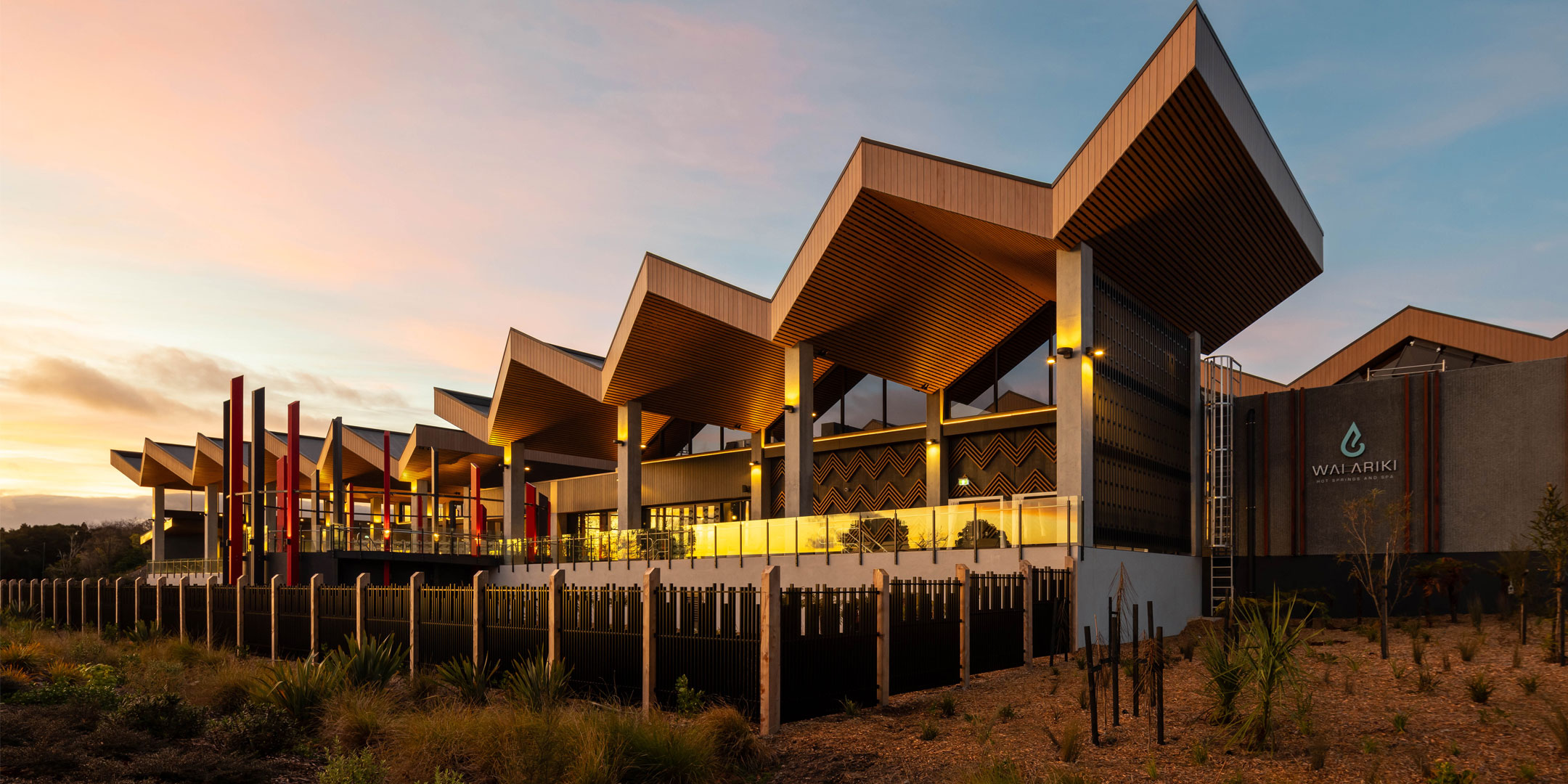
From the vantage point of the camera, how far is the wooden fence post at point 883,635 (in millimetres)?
12961

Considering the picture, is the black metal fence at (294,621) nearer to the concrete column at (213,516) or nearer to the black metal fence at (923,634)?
the black metal fence at (923,634)

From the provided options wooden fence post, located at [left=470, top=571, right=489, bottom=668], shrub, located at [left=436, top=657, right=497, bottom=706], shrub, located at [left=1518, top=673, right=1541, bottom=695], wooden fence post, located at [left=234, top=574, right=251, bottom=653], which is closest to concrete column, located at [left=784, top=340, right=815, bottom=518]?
wooden fence post, located at [left=470, top=571, right=489, bottom=668]

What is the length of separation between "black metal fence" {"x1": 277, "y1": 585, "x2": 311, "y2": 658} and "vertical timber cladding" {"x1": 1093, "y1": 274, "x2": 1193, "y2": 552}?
15.8 metres

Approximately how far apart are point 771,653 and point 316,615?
12099mm

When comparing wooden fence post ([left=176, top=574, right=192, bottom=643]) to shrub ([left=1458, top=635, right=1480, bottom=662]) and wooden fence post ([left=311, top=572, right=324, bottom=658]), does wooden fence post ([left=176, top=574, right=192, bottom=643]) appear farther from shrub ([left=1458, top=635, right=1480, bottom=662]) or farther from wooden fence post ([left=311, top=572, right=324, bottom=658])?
shrub ([left=1458, top=635, right=1480, bottom=662])

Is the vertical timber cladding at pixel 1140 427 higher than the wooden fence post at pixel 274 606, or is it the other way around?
the vertical timber cladding at pixel 1140 427

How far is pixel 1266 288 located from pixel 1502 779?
69.3 feet

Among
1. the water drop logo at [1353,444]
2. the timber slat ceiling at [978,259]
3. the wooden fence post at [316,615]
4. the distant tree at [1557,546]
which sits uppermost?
the timber slat ceiling at [978,259]

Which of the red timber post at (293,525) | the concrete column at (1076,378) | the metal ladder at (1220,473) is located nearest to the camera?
the concrete column at (1076,378)

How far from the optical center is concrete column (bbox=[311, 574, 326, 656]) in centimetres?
1970

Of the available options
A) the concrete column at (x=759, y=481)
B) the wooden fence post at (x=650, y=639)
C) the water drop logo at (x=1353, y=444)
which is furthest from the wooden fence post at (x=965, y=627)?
the concrete column at (x=759, y=481)

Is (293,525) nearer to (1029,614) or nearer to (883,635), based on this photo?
(1029,614)

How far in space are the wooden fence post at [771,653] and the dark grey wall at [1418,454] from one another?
18.9 metres

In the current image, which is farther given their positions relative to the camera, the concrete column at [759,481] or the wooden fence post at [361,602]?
the concrete column at [759,481]
